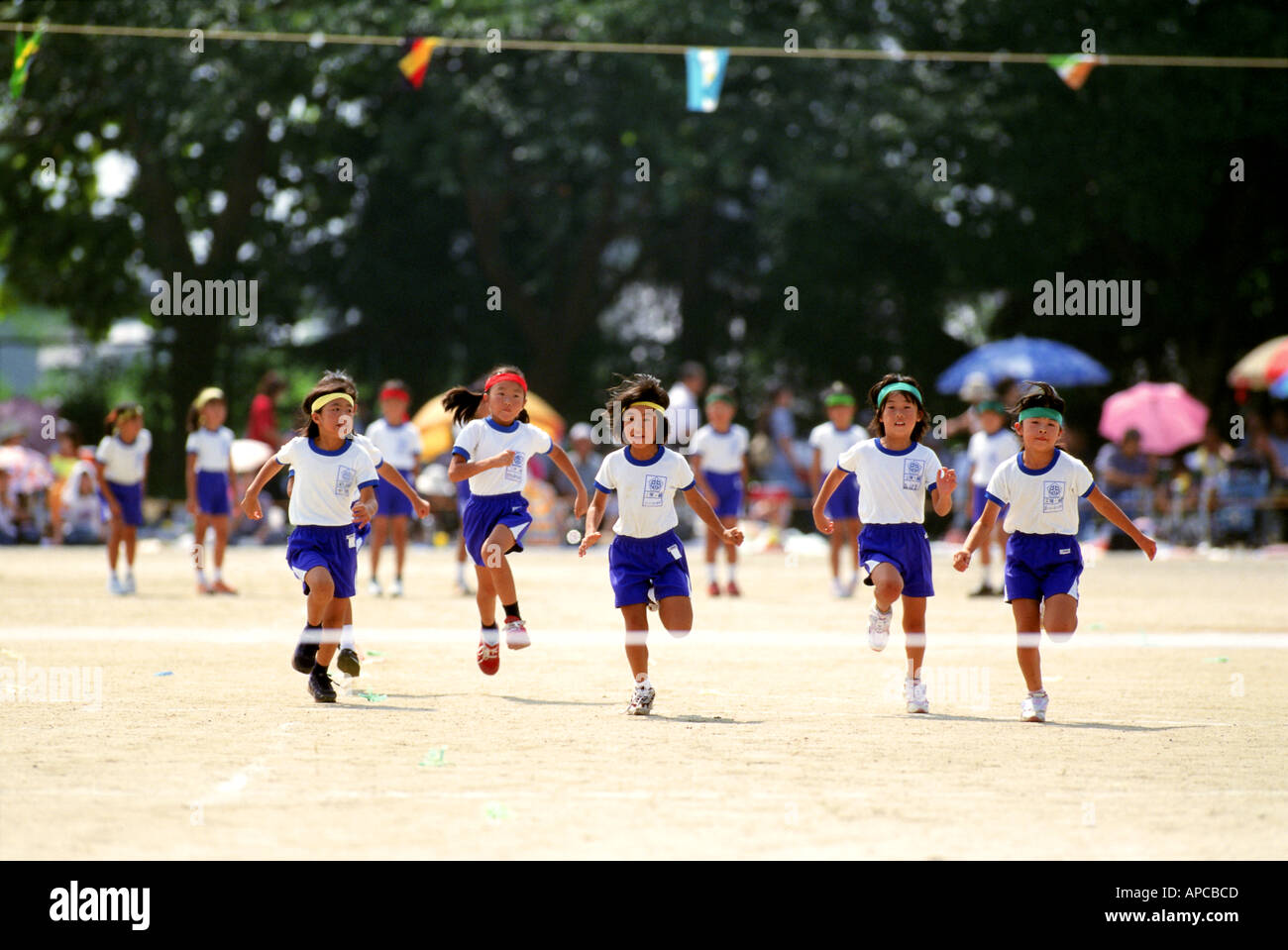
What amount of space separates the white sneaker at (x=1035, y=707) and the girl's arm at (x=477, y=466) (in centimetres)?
345

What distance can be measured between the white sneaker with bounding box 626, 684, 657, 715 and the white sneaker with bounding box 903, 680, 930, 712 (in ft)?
4.70

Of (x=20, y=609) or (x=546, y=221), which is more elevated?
(x=546, y=221)

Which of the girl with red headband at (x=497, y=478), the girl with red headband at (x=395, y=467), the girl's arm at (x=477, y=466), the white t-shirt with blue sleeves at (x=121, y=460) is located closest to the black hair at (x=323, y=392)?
the girl's arm at (x=477, y=466)

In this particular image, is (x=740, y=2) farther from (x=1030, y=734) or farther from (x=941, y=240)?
(x=1030, y=734)

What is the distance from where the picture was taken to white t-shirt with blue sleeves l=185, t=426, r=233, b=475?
1788cm

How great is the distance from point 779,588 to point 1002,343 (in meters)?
12.0

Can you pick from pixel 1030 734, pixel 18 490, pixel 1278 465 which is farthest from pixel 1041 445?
pixel 18 490

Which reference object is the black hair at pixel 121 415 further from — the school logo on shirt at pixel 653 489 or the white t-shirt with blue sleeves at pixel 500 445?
the school logo on shirt at pixel 653 489

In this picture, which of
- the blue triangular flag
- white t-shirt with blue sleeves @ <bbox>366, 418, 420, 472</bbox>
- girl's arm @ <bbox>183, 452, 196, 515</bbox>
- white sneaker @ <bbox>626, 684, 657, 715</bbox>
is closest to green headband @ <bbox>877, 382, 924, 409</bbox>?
white sneaker @ <bbox>626, 684, 657, 715</bbox>

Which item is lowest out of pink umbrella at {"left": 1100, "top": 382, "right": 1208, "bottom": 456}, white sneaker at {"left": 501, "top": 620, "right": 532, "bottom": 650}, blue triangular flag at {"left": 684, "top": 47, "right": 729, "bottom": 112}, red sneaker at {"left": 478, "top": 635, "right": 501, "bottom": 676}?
red sneaker at {"left": 478, "top": 635, "right": 501, "bottom": 676}

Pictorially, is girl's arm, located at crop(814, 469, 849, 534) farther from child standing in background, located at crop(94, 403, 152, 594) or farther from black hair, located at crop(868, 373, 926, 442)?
child standing in background, located at crop(94, 403, 152, 594)

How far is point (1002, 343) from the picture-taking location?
30.2 meters

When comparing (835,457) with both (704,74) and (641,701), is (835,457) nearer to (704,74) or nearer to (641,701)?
(704,74)

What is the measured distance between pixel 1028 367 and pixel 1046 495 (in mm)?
19737
